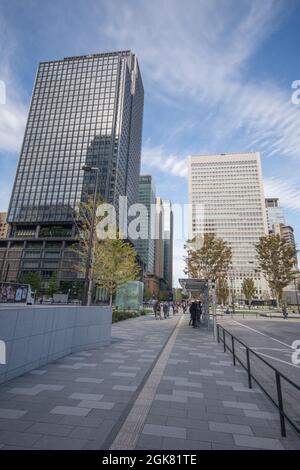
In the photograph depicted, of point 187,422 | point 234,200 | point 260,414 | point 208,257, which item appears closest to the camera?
point 187,422

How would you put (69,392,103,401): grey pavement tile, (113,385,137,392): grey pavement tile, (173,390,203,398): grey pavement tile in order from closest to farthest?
(69,392,103,401): grey pavement tile < (173,390,203,398): grey pavement tile < (113,385,137,392): grey pavement tile

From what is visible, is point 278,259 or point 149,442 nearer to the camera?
point 149,442

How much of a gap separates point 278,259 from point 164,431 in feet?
115

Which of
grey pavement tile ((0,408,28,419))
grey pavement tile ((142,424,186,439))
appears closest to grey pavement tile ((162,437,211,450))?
grey pavement tile ((142,424,186,439))

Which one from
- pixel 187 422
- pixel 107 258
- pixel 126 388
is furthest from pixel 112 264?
pixel 187 422

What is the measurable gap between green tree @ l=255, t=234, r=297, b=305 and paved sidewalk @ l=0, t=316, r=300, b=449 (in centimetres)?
3045

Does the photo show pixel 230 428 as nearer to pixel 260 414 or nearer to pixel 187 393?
pixel 260 414

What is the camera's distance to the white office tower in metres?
106

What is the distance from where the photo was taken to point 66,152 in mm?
86562

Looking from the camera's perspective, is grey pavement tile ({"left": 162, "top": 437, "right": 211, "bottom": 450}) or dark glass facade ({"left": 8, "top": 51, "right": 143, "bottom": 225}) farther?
dark glass facade ({"left": 8, "top": 51, "right": 143, "bottom": 225})

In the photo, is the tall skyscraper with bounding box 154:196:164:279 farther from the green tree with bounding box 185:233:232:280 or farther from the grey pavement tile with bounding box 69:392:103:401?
the grey pavement tile with bounding box 69:392:103:401

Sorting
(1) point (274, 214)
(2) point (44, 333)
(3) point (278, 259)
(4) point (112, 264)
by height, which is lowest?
(2) point (44, 333)

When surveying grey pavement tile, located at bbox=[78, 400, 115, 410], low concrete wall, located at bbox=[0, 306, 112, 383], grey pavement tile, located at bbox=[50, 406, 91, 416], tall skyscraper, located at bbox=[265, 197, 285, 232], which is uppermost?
tall skyscraper, located at bbox=[265, 197, 285, 232]
